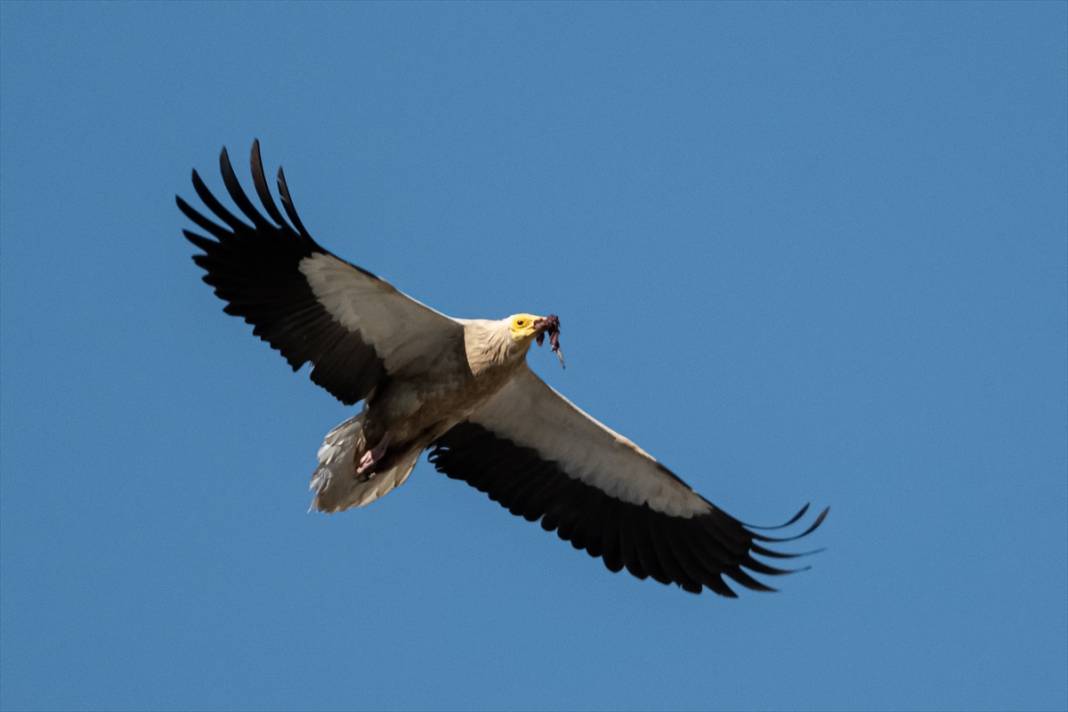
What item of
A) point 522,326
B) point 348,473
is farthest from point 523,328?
point 348,473

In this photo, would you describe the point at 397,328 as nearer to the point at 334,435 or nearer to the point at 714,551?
the point at 334,435

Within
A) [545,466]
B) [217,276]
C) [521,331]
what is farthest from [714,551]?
[217,276]

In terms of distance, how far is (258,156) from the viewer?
1273cm

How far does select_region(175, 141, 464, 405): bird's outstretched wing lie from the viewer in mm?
13078

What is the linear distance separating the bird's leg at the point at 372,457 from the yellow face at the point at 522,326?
1185mm

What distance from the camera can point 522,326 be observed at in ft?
43.1

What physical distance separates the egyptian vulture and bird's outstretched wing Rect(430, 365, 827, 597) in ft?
0.04

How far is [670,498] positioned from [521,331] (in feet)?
7.32

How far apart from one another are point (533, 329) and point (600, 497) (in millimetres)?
2089

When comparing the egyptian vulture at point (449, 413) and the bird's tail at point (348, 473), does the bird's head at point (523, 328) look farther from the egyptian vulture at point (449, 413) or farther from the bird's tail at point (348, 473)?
the bird's tail at point (348, 473)

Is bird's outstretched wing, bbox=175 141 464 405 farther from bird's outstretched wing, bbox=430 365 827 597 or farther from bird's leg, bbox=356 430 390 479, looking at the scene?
bird's outstretched wing, bbox=430 365 827 597

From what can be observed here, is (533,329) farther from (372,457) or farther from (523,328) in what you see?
(372,457)

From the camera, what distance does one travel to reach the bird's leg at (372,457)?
1345 centimetres

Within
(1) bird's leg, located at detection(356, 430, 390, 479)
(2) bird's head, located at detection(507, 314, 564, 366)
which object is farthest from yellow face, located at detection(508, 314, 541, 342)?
(1) bird's leg, located at detection(356, 430, 390, 479)
